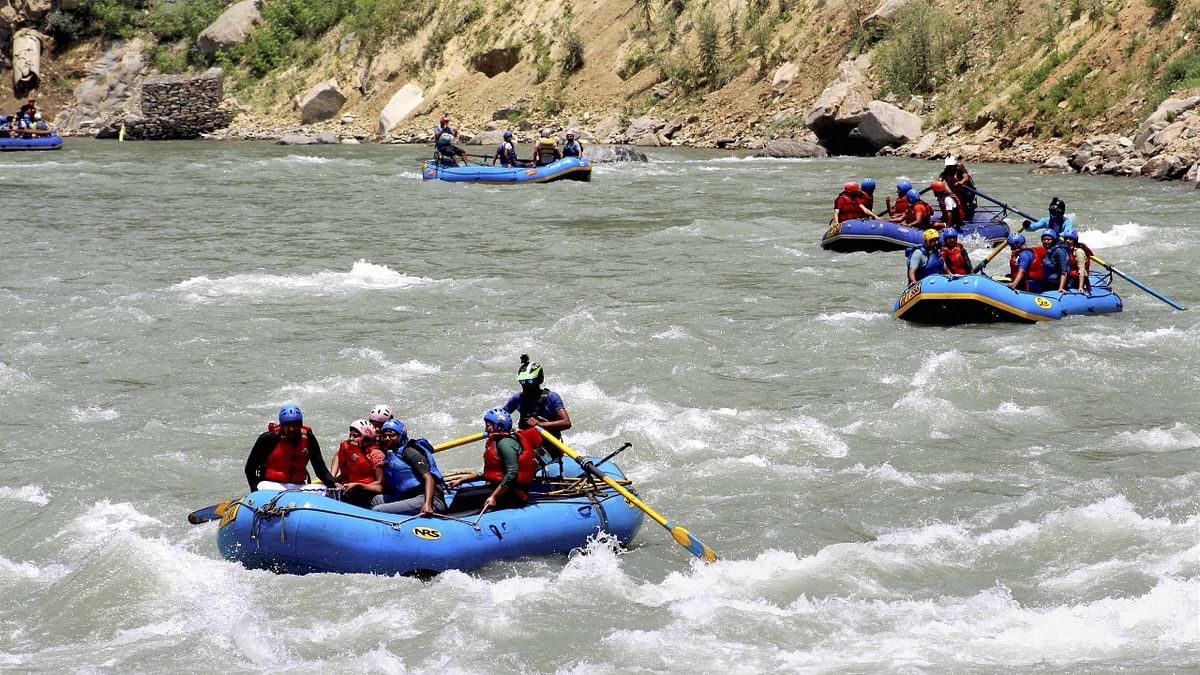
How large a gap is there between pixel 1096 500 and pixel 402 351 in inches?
313

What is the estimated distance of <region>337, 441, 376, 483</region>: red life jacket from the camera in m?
10.1

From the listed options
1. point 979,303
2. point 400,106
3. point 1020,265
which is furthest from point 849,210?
point 400,106

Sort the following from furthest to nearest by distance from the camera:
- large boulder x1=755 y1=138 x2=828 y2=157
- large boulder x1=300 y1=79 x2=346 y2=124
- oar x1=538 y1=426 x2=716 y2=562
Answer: large boulder x1=300 y1=79 x2=346 y2=124 < large boulder x1=755 y1=138 x2=828 y2=157 < oar x1=538 y1=426 x2=716 y2=562

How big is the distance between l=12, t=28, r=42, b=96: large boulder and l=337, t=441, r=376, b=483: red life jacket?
56016 mm

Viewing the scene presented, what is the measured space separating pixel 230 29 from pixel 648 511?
5393 centimetres

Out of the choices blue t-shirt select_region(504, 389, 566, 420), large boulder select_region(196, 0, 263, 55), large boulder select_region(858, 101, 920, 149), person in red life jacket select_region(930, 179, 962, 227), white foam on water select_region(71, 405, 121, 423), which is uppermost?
large boulder select_region(196, 0, 263, 55)

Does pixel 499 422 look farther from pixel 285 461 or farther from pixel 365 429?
pixel 285 461

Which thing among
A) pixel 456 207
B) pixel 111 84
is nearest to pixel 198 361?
pixel 456 207

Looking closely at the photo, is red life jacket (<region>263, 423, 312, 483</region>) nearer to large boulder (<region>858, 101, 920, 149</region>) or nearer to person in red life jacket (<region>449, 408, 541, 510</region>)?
person in red life jacket (<region>449, 408, 541, 510</region>)

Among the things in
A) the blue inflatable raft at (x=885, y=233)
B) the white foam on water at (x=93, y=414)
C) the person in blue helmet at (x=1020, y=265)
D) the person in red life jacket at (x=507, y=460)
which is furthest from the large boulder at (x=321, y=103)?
the person in red life jacket at (x=507, y=460)

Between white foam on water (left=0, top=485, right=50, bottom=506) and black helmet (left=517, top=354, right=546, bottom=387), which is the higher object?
black helmet (left=517, top=354, right=546, bottom=387)

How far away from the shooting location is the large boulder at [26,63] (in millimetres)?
60250

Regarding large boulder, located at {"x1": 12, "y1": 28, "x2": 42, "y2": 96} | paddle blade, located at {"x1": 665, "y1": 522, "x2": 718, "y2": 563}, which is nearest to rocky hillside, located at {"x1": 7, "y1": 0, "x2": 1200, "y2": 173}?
large boulder, located at {"x1": 12, "y1": 28, "x2": 42, "y2": 96}

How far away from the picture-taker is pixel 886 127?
120 feet
